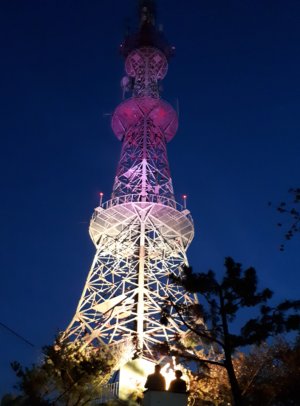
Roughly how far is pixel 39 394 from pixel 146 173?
19.9 metres

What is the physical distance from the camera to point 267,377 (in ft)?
63.4

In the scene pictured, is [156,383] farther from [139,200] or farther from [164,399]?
[139,200]

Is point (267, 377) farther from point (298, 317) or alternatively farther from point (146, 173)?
point (146, 173)

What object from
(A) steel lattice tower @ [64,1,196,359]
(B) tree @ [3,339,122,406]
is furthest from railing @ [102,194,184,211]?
(B) tree @ [3,339,122,406]

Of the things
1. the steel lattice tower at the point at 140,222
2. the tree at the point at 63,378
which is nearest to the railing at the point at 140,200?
the steel lattice tower at the point at 140,222

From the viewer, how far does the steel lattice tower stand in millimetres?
23938

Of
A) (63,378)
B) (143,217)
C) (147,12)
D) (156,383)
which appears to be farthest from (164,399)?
(147,12)

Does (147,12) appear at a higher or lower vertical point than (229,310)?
higher

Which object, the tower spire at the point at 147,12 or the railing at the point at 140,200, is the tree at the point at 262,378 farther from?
the tower spire at the point at 147,12

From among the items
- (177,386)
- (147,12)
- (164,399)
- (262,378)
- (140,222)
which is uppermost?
(147,12)

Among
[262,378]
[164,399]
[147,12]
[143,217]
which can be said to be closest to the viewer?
[164,399]

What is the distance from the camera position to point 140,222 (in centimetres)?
2761

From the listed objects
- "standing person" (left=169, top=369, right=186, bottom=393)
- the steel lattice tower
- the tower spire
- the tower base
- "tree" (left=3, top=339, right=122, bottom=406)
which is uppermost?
the tower spire

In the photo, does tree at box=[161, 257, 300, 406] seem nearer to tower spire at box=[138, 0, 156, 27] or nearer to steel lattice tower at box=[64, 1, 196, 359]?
steel lattice tower at box=[64, 1, 196, 359]
